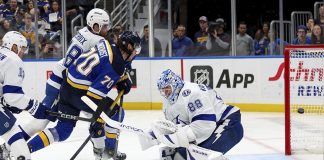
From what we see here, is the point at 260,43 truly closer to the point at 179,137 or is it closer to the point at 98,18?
the point at 98,18

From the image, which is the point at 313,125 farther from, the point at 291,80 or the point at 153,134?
the point at 153,134

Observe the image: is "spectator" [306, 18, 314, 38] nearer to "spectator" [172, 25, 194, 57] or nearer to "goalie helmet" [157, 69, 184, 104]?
"spectator" [172, 25, 194, 57]

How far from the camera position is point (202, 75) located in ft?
27.3

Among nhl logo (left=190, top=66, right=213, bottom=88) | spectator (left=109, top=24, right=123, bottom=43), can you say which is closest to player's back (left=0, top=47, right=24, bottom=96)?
nhl logo (left=190, top=66, right=213, bottom=88)

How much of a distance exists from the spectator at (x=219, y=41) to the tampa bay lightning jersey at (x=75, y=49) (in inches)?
145

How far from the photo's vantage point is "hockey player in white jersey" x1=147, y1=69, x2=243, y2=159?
354 cm

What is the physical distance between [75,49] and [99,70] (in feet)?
2.22

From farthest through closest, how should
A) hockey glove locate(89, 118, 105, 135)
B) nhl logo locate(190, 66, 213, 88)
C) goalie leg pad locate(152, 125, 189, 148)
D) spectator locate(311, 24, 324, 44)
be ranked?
nhl logo locate(190, 66, 213, 88) → spectator locate(311, 24, 324, 44) → hockey glove locate(89, 118, 105, 135) → goalie leg pad locate(152, 125, 189, 148)

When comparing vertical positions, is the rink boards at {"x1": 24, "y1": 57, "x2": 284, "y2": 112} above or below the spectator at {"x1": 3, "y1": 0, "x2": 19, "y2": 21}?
below

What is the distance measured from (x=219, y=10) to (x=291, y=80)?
3753mm

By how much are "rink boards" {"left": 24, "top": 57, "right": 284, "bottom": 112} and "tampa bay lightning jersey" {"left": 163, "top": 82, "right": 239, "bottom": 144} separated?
14.2 ft

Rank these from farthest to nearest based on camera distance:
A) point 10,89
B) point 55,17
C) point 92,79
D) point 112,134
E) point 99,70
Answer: point 55,17
point 112,134
point 92,79
point 99,70
point 10,89

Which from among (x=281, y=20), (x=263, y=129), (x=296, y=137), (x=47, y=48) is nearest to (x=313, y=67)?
(x=296, y=137)

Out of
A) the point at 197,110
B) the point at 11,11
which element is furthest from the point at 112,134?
the point at 11,11
